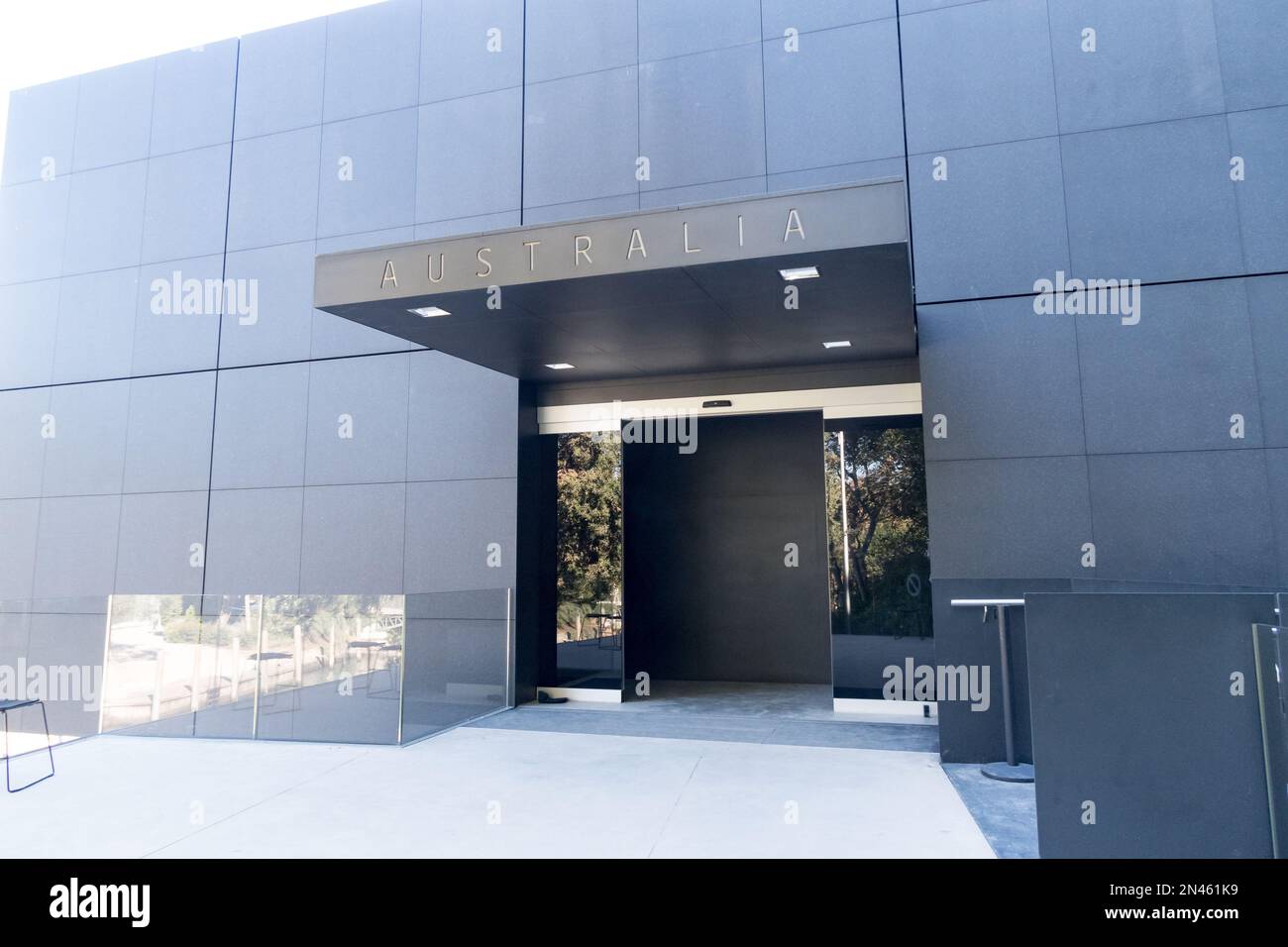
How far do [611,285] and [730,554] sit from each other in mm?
5956

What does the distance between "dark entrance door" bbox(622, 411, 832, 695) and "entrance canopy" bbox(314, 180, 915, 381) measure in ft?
10.9

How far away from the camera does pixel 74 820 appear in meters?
5.17

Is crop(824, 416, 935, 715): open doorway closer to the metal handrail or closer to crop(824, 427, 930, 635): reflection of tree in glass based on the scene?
crop(824, 427, 930, 635): reflection of tree in glass

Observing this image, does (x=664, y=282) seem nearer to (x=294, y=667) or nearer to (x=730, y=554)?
(x=294, y=667)

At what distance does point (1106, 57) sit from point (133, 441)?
38.9 feet

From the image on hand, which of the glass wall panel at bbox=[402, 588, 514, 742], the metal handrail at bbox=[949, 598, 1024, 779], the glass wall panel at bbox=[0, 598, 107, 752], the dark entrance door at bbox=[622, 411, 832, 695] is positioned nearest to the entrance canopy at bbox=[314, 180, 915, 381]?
the metal handrail at bbox=[949, 598, 1024, 779]

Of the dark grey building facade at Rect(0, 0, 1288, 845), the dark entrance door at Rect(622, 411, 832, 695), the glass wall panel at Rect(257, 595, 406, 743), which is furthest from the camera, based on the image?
the dark entrance door at Rect(622, 411, 832, 695)

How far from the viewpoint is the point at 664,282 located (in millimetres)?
5879

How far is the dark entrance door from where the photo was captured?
10.8m

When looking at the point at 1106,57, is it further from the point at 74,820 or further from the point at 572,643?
the point at 74,820

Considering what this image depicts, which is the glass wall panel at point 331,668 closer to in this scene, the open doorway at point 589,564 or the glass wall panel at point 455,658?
the glass wall panel at point 455,658

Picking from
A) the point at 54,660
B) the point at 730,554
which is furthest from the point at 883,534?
the point at 54,660

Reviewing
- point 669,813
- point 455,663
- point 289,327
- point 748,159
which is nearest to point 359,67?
point 289,327

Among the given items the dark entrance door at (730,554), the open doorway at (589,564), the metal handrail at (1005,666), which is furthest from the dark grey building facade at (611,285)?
the dark entrance door at (730,554)
